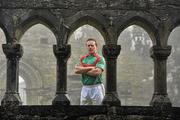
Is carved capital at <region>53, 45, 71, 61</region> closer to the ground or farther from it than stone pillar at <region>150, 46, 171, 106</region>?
farther from it

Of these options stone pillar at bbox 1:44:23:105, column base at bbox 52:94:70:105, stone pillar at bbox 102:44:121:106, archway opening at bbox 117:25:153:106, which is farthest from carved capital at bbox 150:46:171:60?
archway opening at bbox 117:25:153:106

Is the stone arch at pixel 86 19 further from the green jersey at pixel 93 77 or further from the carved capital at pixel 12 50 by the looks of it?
the carved capital at pixel 12 50

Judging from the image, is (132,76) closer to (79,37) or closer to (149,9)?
(79,37)

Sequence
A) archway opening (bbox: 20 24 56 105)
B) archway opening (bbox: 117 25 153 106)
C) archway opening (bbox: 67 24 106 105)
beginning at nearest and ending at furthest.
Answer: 1. archway opening (bbox: 20 24 56 105)
2. archway opening (bbox: 67 24 106 105)
3. archway opening (bbox: 117 25 153 106)

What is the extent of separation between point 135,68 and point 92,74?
41.9 feet

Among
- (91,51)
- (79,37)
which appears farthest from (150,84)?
(91,51)

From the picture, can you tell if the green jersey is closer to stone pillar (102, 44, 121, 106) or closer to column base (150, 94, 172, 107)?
stone pillar (102, 44, 121, 106)

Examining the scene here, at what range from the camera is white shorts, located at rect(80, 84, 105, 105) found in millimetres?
5598

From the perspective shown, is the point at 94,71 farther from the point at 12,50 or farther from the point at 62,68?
the point at 12,50

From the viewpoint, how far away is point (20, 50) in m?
5.26

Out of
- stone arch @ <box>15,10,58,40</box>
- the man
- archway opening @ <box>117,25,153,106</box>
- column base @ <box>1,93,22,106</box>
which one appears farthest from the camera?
archway opening @ <box>117,25,153,106</box>

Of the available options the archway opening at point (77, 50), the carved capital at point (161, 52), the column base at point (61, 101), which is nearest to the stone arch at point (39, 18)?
the column base at point (61, 101)

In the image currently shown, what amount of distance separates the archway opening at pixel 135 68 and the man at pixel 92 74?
11979mm

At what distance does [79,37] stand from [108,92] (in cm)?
1254
